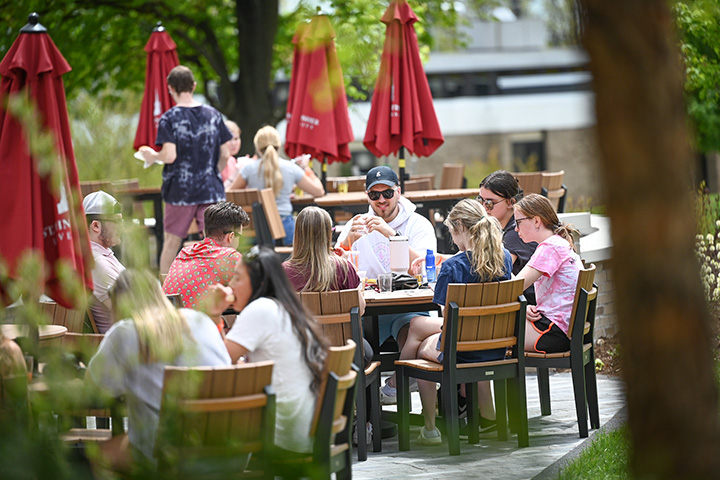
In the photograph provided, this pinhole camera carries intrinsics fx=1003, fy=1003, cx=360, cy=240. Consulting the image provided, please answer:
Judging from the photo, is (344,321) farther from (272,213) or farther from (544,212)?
(272,213)

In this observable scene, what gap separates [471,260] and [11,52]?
264 cm

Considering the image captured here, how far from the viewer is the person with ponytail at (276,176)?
31.4ft

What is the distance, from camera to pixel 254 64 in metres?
15.6

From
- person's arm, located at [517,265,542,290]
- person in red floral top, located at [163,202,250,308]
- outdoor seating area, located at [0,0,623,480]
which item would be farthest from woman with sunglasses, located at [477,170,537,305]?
person in red floral top, located at [163,202,250,308]

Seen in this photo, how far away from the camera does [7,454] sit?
7.37ft

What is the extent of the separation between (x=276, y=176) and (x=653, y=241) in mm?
7209

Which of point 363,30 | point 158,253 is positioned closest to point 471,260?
point 158,253

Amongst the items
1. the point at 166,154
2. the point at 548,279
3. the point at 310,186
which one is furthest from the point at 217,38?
the point at 548,279

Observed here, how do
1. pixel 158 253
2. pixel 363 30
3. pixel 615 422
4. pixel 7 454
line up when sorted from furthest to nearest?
pixel 363 30, pixel 158 253, pixel 615 422, pixel 7 454

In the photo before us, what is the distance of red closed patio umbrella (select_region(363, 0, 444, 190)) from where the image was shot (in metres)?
9.65

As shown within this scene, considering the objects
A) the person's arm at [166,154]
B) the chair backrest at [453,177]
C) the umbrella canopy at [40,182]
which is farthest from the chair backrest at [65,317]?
the chair backrest at [453,177]

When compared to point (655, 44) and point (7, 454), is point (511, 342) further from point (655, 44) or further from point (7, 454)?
point (7, 454)

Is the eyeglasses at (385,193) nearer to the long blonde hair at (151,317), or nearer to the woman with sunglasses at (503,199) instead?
the woman with sunglasses at (503,199)

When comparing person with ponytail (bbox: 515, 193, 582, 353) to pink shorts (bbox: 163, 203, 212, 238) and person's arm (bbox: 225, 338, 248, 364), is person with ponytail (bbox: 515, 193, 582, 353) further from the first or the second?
pink shorts (bbox: 163, 203, 212, 238)
